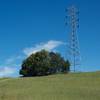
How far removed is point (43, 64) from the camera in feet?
359

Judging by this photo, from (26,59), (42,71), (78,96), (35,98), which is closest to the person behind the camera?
(35,98)

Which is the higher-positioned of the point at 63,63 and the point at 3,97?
the point at 63,63

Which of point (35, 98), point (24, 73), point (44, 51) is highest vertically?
point (44, 51)

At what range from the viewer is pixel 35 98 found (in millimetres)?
27844

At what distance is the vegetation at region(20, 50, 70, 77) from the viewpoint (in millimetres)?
107438

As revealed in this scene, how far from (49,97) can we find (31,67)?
266 feet

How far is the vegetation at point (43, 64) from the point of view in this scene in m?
107

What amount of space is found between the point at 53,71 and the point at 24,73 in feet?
24.7

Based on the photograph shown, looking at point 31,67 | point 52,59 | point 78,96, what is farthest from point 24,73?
point 78,96

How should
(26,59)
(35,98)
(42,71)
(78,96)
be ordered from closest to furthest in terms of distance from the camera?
(35,98) → (78,96) → (42,71) → (26,59)

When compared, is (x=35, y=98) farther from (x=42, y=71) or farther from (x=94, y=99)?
(x=42, y=71)

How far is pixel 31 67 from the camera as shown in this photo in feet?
359

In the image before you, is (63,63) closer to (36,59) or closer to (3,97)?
(36,59)

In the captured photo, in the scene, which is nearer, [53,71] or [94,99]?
[94,99]
